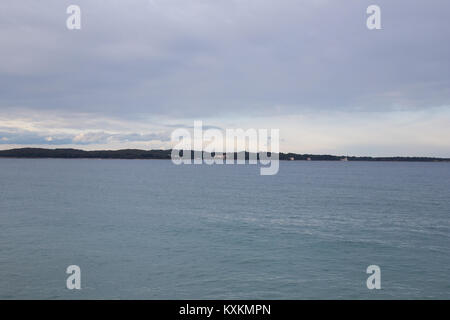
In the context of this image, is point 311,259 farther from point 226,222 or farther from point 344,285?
point 226,222

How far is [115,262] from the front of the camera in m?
27.0

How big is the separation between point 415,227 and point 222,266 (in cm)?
2423

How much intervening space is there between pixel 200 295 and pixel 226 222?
71.7ft

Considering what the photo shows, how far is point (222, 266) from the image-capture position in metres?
26.3

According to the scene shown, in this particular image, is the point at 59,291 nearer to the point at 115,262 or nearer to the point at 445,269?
the point at 115,262

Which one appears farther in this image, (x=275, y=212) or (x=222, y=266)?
(x=275, y=212)

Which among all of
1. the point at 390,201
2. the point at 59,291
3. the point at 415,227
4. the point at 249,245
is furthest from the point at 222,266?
the point at 390,201

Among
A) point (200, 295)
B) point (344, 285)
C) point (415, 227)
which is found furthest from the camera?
point (415, 227)
